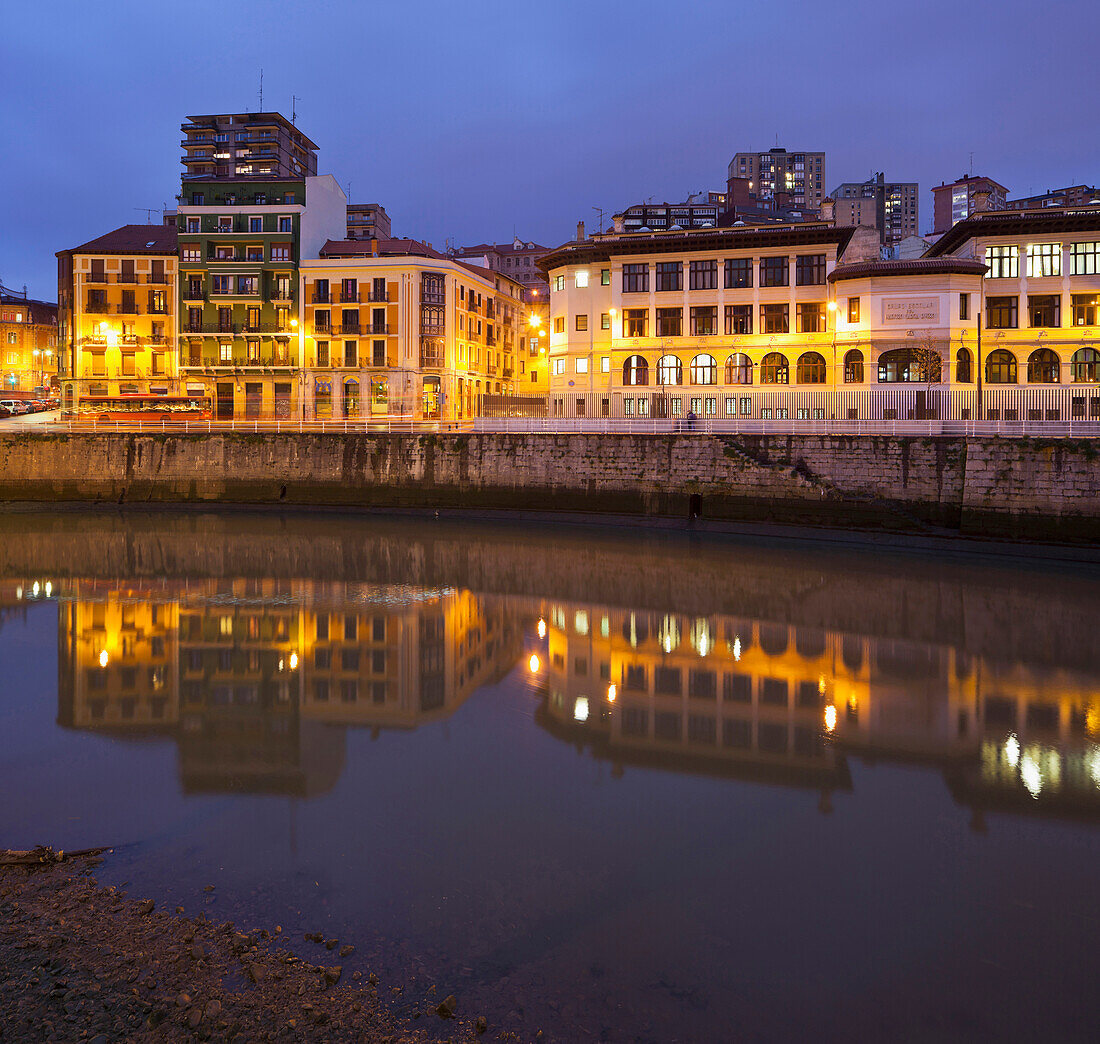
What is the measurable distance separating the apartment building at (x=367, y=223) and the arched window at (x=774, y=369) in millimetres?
52175

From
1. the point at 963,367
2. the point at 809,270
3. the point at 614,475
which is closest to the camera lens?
the point at 614,475

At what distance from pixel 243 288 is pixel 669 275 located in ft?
95.9

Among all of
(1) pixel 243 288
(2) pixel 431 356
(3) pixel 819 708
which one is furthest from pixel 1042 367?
(1) pixel 243 288

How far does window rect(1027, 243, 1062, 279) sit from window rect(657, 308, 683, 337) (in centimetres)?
1751

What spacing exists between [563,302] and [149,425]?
2351 centimetres

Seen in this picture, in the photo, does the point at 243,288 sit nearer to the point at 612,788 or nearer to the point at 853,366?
the point at 853,366

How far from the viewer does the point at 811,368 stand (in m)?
47.8

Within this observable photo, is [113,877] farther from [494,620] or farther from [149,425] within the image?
[149,425]

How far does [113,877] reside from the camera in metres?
8.16

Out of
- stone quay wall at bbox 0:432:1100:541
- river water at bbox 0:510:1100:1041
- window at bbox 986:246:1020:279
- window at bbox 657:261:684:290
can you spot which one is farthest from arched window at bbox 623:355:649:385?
river water at bbox 0:510:1100:1041

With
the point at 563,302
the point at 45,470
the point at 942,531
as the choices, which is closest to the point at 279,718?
the point at 942,531

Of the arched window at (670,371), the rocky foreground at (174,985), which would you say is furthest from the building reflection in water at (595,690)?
the arched window at (670,371)

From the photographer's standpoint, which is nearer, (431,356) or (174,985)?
(174,985)

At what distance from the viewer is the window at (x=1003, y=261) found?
45750 mm
